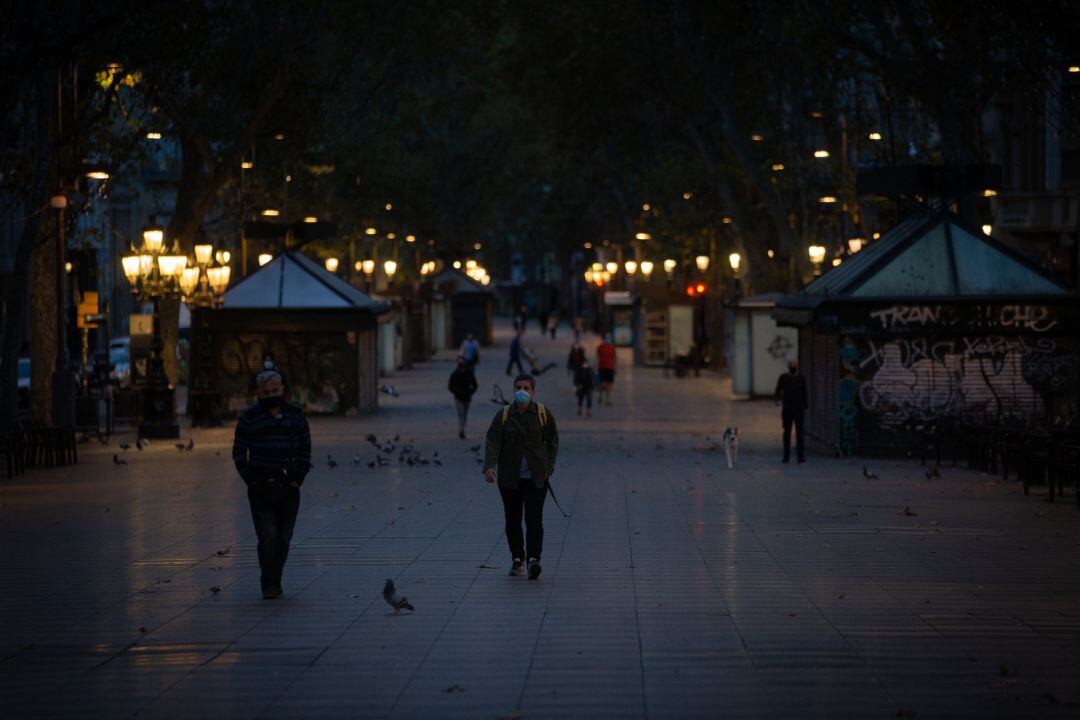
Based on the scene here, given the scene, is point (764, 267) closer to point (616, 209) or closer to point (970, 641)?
point (970, 641)

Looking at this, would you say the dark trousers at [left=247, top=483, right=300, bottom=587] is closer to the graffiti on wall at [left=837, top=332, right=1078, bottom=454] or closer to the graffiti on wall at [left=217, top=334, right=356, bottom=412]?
the graffiti on wall at [left=837, top=332, right=1078, bottom=454]

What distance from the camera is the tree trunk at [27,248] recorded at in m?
27.5

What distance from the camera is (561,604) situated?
12.4 m

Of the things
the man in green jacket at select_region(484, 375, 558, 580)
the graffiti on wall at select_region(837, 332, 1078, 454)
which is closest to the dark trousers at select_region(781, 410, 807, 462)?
the graffiti on wall at select_region(837, 332, 1078, 454)

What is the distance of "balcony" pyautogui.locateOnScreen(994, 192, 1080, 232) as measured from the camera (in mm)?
39688

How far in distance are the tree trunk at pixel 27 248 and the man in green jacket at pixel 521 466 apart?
50.8 ft

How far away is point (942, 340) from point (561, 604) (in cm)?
1657

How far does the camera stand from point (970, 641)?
10867mm

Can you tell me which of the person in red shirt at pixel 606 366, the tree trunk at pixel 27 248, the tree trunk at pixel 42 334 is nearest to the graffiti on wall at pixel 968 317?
the tree trunk at pixel 27 248

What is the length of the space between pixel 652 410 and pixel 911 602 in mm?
29450

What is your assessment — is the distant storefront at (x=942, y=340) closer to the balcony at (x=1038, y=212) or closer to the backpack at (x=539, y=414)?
the balcony at (x=1038, y=212)

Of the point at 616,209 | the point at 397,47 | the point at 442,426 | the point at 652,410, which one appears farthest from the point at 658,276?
the point at 442,426

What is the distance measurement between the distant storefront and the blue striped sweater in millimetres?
15941

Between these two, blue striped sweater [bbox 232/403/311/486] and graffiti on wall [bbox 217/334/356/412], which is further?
graffiti on wall [bbox 217/334/356/412]
